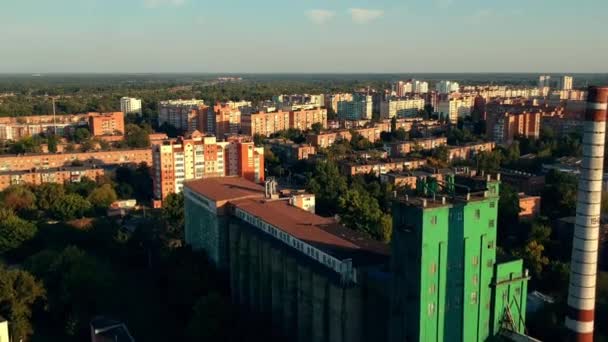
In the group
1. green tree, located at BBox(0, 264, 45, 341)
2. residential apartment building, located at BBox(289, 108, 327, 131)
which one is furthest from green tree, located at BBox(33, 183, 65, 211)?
residential apartment building, located at BBox(289, 108, 327, 131)

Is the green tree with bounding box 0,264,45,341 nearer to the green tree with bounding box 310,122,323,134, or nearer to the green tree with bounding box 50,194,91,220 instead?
the green tree with bounding box 50,194,91,220

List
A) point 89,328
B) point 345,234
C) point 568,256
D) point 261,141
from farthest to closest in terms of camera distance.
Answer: point 261,141 → point 568,256 → point 89,328 → point 345,234

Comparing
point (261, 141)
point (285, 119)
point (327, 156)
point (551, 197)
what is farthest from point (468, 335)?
point (285, 119)

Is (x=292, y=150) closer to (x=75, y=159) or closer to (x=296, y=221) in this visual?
(x=75, y=159)

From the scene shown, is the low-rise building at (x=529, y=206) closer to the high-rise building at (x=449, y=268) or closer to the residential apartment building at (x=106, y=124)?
the high-rise building at (x=449, y=268)

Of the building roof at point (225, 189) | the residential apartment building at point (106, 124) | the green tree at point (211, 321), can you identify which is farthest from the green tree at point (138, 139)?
the green tree at point (211, 321)

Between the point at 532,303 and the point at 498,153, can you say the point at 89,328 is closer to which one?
the point at 532,303
